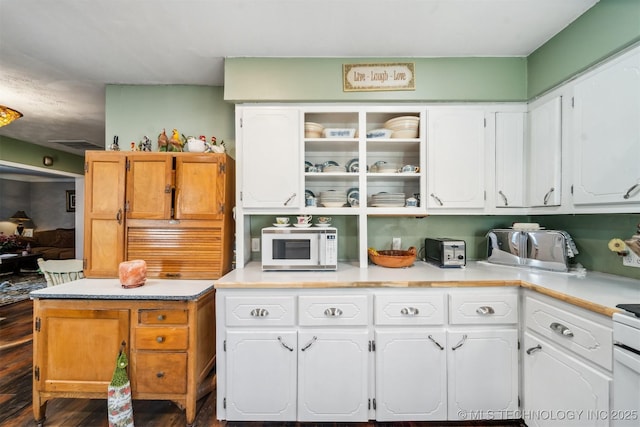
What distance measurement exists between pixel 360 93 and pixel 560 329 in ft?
6.14

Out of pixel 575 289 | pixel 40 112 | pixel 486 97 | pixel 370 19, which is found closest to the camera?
pixel 575 289

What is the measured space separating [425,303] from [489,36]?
1837 millimetres

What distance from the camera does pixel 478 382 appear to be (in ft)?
5.18

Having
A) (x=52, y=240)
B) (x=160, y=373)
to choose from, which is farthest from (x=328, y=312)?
(x=52, y=240)

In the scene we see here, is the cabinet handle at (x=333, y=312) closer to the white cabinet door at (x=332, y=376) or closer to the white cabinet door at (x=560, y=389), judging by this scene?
the white cabinet door at (x=332, y=376)

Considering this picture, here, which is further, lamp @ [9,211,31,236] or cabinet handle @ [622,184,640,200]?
lamp @ [9,211,31,236]

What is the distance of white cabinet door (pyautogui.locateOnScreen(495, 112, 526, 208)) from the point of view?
196 cm

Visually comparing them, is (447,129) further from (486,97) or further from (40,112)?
(40,112)

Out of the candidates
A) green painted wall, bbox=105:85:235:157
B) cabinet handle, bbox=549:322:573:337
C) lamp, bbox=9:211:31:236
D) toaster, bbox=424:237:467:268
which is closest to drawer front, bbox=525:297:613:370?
cabinet handle, bbox=549:322:573:337

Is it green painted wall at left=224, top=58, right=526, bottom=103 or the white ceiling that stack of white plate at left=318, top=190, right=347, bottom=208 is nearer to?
green painted wall at left=224, top=58, right=526, bottom=103

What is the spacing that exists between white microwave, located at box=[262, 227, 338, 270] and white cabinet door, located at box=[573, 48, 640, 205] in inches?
61.0

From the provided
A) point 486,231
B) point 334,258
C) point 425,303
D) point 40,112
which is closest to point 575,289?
point 425,303

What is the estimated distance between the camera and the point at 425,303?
5.20ft

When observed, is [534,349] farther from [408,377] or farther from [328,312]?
[328,312]
